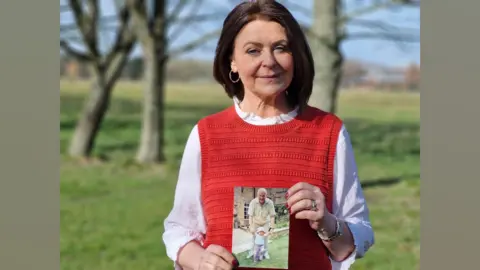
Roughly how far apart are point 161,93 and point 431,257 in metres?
1.59

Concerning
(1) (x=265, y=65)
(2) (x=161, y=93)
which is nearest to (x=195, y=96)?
(2) (x=161, y=93)

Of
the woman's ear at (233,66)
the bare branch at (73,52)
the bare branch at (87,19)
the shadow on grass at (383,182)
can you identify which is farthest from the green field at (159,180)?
the woman's ear at (233,66)

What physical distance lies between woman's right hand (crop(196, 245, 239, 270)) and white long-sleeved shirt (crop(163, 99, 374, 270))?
3.1 inches

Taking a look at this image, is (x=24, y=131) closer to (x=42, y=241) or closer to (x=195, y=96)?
(x=42, y=241)

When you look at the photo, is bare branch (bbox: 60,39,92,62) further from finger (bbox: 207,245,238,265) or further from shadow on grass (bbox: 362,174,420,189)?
finger (bbox: 207,245,238,265)

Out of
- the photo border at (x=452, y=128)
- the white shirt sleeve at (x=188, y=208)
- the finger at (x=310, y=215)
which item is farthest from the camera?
the photo border at (x=452, y=128)

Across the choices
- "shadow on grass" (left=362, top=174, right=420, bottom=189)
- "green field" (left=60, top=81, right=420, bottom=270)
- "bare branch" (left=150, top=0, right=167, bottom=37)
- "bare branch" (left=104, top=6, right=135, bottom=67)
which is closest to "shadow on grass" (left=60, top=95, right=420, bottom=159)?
"green field" (left=60, top=81, right=420, bottom=270)

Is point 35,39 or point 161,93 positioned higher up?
point 35,39

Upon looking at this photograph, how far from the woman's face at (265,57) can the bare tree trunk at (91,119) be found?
8.56ft

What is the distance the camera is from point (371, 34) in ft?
11.6

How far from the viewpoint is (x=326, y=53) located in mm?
3387

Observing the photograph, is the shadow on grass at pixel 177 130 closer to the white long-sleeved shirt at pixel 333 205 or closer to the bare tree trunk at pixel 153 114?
the bare tree trunk at pixel 153 114

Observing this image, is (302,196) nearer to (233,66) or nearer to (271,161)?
(271,161)

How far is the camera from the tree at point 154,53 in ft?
12.0
